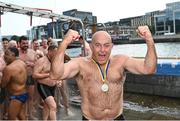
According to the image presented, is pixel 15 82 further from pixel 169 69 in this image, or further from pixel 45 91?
pixel 169 69

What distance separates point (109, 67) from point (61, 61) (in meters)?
0.52

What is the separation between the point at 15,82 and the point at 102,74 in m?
2.56

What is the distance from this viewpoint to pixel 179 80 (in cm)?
909

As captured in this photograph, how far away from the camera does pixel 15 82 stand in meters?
5.09

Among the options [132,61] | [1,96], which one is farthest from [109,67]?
[1,96]

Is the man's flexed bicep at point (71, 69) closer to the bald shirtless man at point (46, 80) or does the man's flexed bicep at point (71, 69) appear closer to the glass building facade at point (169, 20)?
the bald shirtless man at point (46, 80)

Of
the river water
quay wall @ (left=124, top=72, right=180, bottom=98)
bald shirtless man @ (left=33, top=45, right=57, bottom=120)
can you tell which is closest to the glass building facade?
quay wall @ (left=124, top=72, right=180, bottom=98)

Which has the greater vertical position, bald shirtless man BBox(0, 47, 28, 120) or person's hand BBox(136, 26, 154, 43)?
person's hand BBox(136, 26, 154, 43)

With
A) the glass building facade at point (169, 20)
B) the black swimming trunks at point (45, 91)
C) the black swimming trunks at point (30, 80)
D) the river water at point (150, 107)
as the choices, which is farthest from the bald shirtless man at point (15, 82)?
the glass building facade at point (169, 20)

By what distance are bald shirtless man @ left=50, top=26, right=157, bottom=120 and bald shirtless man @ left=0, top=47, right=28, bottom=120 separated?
7.31 feet

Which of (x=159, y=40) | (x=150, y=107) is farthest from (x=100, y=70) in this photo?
(x=159, y=40)

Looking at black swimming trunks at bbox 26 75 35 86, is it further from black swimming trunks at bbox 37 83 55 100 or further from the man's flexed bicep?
the man's flexed bicep

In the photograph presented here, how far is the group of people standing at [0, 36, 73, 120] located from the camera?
5086mm

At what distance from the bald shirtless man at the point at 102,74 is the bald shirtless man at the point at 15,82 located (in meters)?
2.23
